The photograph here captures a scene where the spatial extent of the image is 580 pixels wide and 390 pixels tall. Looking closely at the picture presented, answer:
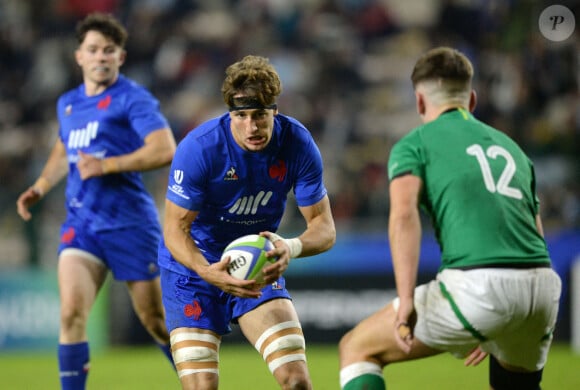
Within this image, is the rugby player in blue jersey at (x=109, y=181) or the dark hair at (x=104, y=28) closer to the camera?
the rugby player in blue jersey at (x=109, y=181)

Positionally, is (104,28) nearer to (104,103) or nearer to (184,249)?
(104,103)

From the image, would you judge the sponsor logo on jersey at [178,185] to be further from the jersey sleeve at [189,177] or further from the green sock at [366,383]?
the green sock at [366,383]

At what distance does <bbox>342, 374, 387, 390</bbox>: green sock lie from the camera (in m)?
4.38

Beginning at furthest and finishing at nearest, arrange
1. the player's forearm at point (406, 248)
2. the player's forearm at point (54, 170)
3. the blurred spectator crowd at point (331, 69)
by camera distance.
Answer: the blurred spectator crowd at point (331, 69)
the player's forearm at point (54, 170)
the player's forearm at point (406, 248)

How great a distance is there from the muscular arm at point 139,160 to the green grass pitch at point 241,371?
274 cm

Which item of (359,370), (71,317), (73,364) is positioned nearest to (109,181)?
→ (71,317)

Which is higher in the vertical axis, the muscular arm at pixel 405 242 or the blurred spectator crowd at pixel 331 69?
the blurred spectator crowd at pixel 331 69

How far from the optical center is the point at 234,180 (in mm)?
5203

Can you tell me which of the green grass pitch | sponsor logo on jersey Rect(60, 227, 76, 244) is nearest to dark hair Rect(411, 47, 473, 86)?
sponsor logo on jersey Rect(60, 227, 76, 244)

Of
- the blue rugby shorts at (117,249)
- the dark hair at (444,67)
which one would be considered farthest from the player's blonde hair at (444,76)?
the blue rugby shorts at (117,249)

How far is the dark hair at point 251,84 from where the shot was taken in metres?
4.95

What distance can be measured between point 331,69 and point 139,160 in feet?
29.0

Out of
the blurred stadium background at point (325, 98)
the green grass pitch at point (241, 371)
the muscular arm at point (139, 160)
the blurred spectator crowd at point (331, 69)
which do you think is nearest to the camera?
the muscular arm at point (139, 160)

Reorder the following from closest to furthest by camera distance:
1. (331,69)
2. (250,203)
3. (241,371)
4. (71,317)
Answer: (250,203)
(71,317)
(241,371)
(331,69)
